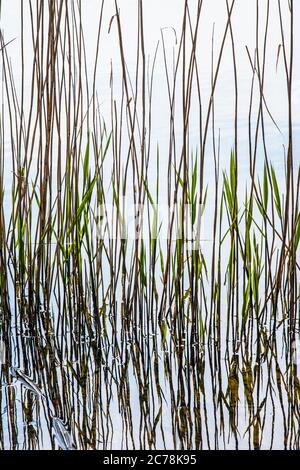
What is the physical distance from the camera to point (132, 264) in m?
1.25

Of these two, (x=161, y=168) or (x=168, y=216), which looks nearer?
(x=168, y=216)

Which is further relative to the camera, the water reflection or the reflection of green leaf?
the reflection of green leaf

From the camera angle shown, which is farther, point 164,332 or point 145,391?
point 164,332

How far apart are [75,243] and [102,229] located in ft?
0.28

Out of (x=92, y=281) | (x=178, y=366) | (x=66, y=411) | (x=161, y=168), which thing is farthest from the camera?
(x=161, y=168)

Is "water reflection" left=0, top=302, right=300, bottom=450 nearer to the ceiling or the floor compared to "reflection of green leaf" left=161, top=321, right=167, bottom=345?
nearer to the floor

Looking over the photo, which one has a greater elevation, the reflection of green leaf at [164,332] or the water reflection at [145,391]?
the reflection of green leaf at [164,332]

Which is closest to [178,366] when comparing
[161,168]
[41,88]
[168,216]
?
[168,216]

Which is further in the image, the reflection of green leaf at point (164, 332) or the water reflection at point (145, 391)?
the reflection of green leaf at point (164, 332)
